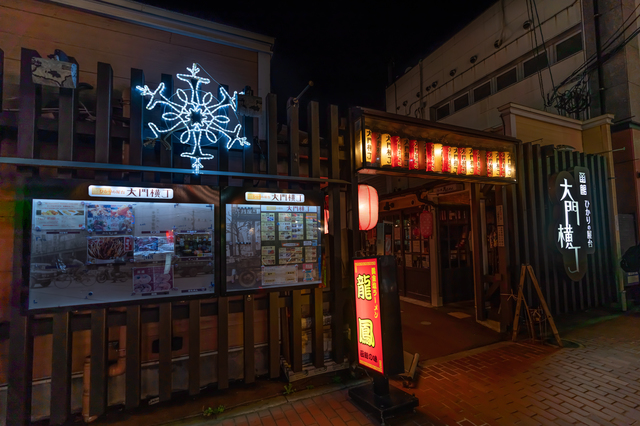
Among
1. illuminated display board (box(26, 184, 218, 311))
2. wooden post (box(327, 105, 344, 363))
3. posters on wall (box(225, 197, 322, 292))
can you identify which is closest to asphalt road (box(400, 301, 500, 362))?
wooden post (box(327, 105, 344, 363))

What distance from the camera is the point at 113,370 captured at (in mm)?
4301

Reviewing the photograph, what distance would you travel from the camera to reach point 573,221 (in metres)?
8.69

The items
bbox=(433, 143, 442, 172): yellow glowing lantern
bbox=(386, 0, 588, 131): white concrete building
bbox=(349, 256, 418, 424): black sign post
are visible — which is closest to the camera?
bbox=(349, 256, 418, 424): black sign post

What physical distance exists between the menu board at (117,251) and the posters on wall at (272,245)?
14.9 inches

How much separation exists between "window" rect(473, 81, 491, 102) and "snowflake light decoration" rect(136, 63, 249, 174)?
1427 centimetres

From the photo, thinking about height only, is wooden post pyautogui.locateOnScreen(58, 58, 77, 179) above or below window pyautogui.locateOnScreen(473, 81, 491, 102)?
below

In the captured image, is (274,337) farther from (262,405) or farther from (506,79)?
(506,79)

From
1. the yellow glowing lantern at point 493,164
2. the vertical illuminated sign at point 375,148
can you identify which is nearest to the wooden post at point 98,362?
the vertical illuminated sign at point 375,148

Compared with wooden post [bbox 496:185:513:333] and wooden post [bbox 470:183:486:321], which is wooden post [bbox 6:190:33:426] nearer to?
wooden post [bbox 496:185:513:333]

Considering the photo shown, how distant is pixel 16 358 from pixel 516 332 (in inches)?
367

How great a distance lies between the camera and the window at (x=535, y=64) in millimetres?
12117

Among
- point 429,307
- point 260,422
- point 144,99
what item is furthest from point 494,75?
point 260,422

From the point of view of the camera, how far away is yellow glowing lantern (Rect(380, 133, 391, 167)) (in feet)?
19.0

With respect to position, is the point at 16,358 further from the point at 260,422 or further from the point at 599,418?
the point at 599,418
